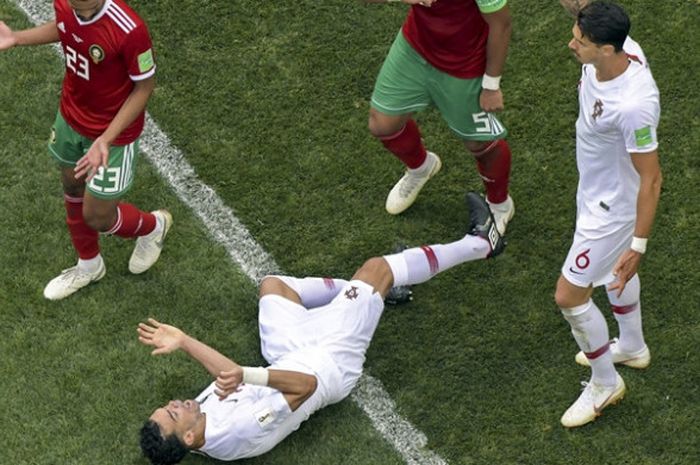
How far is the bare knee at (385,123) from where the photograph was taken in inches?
295

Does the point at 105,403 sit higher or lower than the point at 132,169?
lower

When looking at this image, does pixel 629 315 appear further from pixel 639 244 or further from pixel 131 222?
pixel 131 222

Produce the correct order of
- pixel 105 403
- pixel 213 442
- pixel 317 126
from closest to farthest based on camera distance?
pixel 213 442 → pixel 105 403 → pixel 317 126

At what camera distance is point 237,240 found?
7938 millimetres

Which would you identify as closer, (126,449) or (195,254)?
(126,449)

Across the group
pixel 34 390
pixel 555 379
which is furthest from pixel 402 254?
pixel 34 390

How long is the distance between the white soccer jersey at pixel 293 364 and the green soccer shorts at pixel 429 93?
1073 millimetres

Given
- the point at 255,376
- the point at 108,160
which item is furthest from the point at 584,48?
the point at 108,160

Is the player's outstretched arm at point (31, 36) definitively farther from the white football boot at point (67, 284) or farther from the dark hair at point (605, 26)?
the dark hair at point (605, 26)

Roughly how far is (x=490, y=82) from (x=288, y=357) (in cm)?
183

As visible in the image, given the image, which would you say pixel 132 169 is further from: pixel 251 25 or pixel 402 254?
pixel 251 25

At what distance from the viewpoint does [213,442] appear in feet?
21.9

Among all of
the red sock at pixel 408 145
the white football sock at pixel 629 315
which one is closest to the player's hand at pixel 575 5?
the white football sock at pixel 629 315

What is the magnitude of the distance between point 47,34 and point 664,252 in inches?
145
